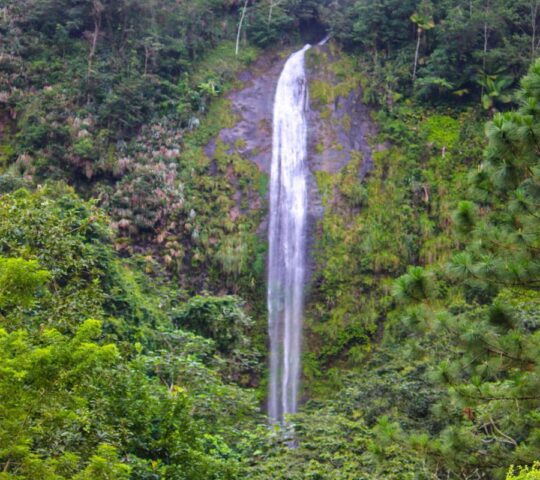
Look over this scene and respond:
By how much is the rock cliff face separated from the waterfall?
13.1 inches

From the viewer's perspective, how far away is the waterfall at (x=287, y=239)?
20797mm

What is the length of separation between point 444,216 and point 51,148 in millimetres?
12993

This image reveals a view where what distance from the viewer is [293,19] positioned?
29750 millimetres

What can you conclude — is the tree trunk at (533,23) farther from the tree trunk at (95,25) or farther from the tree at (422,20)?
the tree trunk at (95,25)

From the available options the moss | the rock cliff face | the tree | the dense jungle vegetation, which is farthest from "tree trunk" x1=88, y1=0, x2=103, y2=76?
the tree

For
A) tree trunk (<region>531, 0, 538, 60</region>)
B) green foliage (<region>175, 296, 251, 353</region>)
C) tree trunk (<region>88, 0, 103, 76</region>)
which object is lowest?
green foliage (<region>175, 296, 251, 353</region>)

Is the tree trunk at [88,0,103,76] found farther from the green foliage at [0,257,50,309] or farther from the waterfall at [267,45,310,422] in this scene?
the green foliage at [0,257,50,309]

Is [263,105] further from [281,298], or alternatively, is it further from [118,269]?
[118,269]

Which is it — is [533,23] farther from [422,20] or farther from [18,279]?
[18,279]

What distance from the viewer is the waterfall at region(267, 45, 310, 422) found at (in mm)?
20797

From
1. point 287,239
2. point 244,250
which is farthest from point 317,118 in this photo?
point 244,250

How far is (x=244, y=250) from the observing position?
74.0ft

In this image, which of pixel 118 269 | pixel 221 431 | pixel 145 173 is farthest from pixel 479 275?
pixel 145 173

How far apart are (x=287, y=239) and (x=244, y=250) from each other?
162 cm
